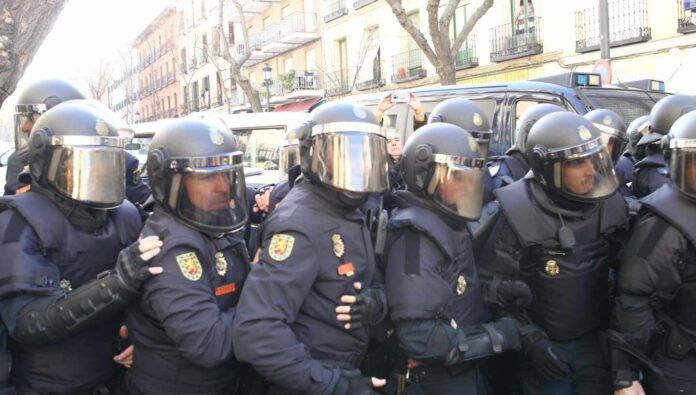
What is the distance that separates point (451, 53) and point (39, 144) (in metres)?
10.0

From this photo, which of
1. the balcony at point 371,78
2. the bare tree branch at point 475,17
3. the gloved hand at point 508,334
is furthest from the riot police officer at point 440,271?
the balcony at point 371,78

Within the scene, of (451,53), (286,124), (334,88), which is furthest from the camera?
(334,88)

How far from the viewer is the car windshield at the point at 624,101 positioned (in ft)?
19.3

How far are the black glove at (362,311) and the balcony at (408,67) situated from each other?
1882cm

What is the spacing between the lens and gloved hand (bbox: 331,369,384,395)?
7.49ft

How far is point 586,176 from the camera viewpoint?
2.91 meters

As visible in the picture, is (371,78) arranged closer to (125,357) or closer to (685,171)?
(685,171)

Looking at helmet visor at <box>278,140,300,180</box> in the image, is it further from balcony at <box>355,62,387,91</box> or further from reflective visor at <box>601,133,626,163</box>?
balcony at <box>355,62,387,91</box>

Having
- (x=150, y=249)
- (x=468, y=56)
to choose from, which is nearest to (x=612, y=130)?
(x=150, y=249)

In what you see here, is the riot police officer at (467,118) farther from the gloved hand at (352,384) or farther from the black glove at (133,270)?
the black glove at (133,270)

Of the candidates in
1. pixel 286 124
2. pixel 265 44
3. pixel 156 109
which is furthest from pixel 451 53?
pixel 156 109

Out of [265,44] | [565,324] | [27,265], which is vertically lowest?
[565,324]

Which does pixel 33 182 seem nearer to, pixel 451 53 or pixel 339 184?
pixel 339 184

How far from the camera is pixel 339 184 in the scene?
2525 millimetres
